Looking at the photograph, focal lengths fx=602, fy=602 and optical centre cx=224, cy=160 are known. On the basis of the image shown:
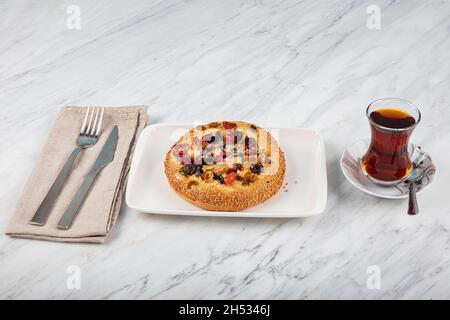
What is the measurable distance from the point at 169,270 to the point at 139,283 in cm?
8

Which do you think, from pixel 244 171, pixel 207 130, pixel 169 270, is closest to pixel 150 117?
pixel 207 130

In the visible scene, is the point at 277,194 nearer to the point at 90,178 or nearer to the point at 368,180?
the point at 368,180

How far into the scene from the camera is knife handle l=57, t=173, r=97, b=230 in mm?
1548

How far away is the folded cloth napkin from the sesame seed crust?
0.59 ft

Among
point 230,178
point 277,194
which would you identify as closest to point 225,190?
point 230,178

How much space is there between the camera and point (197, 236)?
1.56m

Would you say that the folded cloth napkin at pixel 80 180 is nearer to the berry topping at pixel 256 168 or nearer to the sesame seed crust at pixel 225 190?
the sesame seed crust at pixel 225 190

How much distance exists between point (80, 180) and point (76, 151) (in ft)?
0.43

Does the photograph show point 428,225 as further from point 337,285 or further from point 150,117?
point 150,117

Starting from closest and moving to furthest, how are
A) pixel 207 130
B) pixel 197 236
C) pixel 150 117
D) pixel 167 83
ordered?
pixel 197 236, pixel 207 130, pixel 150 117, pixel 167 83

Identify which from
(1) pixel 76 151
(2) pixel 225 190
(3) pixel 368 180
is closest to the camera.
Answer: (2) pixel 225 190

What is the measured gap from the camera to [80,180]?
5.57 feet

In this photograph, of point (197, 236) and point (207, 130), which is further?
point (207, 130)

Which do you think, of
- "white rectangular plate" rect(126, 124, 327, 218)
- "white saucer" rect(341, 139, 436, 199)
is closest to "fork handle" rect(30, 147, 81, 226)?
"white rectangular plate" rect(126, 124, 327, 218)
